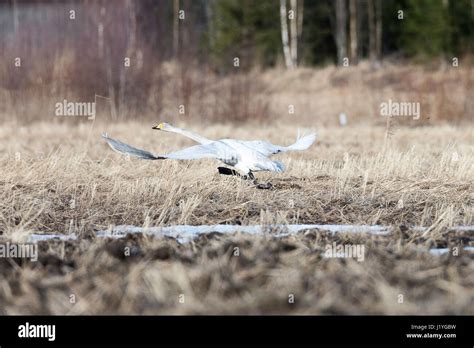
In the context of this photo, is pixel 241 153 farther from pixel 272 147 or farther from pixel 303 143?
pixel 303 143

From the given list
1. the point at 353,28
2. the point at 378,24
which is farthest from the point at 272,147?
the point at 378,24

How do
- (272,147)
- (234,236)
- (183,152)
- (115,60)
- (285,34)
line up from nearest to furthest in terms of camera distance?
A: (234,236)
(183,152)
(272,147)
(115,60)
(285,34)

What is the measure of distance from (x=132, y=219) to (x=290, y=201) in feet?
5.25

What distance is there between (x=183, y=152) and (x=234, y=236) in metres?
1.64

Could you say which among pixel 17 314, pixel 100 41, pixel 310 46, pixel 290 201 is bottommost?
pixel 17 314

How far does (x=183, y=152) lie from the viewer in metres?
8.59

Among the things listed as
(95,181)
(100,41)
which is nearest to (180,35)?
(100,41)

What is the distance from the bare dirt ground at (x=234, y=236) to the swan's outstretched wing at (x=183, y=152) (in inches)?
17.2

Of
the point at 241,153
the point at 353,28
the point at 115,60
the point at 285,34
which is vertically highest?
the point at 353,28

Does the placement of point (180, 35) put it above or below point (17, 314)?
above

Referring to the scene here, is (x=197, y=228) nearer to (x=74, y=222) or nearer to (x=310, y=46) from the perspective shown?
(x=74, y=222)

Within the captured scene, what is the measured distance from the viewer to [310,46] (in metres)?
36.1

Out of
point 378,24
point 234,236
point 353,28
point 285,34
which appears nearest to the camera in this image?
point 234,236

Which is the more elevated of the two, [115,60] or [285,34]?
[285,34]
